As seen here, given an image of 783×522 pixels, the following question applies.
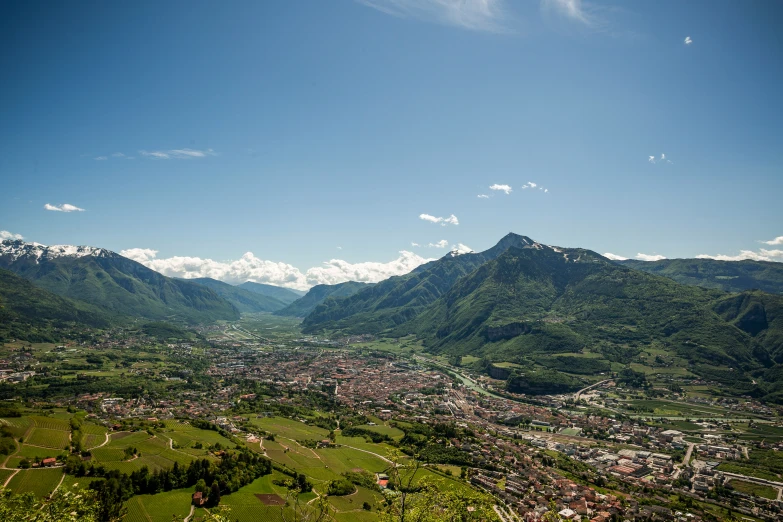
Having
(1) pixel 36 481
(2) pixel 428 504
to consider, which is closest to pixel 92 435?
(1) pixel 36 481

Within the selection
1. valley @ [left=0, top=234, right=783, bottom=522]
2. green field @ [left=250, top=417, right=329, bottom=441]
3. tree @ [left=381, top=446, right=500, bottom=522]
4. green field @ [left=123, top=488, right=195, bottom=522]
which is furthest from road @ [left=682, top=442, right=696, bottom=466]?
green field @ [left=123, top=488, right=195, bottom=522]

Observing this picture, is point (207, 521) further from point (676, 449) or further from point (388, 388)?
point (388, 388)

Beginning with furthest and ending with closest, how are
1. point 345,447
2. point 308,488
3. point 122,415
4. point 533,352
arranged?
point 533,352 → point 122,415 → point 345,447 → point 308,488

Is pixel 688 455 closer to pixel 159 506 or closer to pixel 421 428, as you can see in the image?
pixel 421 428

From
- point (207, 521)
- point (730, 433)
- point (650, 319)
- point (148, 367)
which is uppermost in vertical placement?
point (650, 319)

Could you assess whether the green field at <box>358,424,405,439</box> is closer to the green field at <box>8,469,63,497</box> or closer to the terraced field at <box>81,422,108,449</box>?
Result: the terraced field at <box>81,422,108,449</box>

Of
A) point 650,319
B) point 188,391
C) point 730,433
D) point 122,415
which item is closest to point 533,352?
point 650,319

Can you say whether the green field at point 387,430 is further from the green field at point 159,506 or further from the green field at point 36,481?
the green field at point 36,481

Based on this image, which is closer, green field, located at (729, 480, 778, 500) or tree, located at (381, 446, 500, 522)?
tree, located at (381, 446, 500, 522)

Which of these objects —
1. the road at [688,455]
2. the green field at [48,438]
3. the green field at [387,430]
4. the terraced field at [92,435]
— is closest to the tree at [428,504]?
the terraced field at [92,435]
